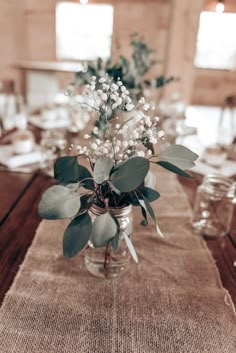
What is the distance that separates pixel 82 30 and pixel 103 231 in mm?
6477

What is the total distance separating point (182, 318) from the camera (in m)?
0.65

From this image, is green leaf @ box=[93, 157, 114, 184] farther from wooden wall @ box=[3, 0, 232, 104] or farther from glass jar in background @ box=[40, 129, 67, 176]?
wooden wall @ box=[3, 0, 232, 104]

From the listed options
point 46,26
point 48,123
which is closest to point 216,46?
point 46,26

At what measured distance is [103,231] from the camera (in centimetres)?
60

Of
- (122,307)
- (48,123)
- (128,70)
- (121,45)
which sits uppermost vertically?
(121,45)

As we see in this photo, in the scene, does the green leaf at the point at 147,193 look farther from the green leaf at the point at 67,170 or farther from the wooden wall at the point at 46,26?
the wooden wall at the point at 46,26

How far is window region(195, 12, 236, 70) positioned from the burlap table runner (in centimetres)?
715

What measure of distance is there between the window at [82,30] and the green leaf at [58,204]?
564 centimetres

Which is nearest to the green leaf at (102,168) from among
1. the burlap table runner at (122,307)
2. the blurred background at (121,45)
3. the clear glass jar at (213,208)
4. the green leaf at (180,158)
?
the green leaf at (180,158)

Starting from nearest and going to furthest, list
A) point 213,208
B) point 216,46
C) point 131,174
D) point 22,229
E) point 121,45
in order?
point 131,174, point 22,229, point 213,208, point 121,45, point 216,46

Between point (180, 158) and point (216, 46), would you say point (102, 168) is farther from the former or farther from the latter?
point (216, 46)

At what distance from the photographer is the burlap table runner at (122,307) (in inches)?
23.0

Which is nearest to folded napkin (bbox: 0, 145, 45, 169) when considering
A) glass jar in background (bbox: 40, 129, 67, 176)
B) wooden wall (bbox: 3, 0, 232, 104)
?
glass jar in background (bbox: 40, 129, 67, 176)

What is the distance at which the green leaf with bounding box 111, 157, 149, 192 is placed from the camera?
0.59m
